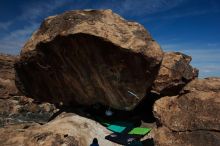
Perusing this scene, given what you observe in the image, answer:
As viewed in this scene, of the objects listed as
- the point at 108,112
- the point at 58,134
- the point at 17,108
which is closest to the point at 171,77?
the point at 108,112

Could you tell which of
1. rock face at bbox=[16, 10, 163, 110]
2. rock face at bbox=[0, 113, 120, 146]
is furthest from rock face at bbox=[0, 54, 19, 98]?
rock face at bbox=[0, 113, 120, 146]

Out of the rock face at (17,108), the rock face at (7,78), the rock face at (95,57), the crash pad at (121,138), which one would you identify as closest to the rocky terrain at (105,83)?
the rock face at (95,57)

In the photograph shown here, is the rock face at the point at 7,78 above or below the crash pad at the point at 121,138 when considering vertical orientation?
above

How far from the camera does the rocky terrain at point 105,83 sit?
34.9ft

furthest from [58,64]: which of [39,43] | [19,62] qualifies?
[19,62]

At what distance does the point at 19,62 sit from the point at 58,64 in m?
2.48

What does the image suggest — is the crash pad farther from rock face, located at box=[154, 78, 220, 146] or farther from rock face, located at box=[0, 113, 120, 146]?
rock face, located at box=[154, 78, 220, 146]

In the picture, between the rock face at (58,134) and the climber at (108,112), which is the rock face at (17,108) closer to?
the climber at (108,112)

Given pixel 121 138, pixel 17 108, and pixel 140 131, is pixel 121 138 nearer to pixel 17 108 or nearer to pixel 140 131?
pixel 140 131

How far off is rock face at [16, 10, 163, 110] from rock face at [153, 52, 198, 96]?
Result: 2.21 feet

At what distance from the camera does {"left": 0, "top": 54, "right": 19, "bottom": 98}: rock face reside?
23.0 meters

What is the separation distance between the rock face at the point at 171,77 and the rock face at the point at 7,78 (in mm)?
12571

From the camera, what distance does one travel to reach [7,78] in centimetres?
2473

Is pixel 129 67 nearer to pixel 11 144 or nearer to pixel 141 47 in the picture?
Answer: pixel 141 47
